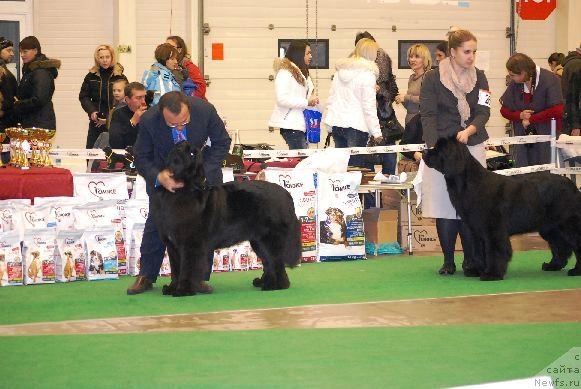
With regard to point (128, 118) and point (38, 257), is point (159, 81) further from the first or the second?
point (38, 257)

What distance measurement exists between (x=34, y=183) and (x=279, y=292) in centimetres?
229

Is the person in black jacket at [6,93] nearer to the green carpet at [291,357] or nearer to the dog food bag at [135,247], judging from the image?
the dog food bag at [135,247]

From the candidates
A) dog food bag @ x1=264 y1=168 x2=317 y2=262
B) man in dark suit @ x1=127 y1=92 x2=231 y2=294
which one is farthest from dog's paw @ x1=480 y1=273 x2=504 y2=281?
man in dark suit @ x1=127 y1=92 x2=231 y2=294

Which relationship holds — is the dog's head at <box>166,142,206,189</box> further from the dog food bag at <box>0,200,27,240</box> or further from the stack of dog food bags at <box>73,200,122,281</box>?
the dog food bag at <box>0,200,27,240</box>

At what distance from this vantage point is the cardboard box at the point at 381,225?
930 cm

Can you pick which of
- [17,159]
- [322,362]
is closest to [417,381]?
[322,362]

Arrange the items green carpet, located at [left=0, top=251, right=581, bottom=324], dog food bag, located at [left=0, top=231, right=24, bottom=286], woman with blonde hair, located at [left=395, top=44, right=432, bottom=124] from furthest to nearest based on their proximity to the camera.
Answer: woman with blonde hair, located at [left=395, top=44, right=432, bottom=124], dog food bag, located at [left=0, top=231, right=24, bottom=286], green carpet, located at [left=0, top=251, right=581, bottom=324]

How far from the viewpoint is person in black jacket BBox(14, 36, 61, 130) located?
31.8ft

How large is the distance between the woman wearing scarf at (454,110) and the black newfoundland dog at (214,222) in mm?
1203

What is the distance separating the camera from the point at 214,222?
678 centimetres

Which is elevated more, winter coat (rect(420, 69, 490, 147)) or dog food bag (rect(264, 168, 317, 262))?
winter coat (rect(420, 69, 490, 147))

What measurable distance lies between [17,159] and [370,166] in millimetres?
3737

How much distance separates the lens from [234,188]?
22.7 feet

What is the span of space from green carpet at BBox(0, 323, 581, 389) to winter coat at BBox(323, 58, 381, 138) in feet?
14.1
